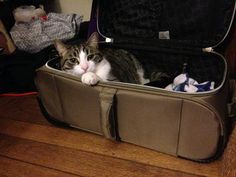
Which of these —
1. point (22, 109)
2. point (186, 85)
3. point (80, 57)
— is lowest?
point (22, 109)

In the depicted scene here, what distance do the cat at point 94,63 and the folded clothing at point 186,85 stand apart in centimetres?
19

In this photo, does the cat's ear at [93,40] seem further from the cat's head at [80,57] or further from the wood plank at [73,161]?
the wood plank at [73,161]

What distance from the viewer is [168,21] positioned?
1.09 m

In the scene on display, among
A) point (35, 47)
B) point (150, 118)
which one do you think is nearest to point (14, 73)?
point (35, 47)

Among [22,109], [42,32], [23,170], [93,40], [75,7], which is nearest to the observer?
[23,170]

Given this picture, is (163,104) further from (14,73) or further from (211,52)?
(14,73)

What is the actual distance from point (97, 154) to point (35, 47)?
28.6 inches

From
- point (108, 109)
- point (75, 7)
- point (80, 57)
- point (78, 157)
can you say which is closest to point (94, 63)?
point (80, 57)

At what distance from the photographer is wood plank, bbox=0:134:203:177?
33.9 inches

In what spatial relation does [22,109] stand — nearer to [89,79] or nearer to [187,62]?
[89,79]

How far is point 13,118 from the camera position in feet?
3.92

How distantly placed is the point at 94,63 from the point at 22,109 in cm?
51

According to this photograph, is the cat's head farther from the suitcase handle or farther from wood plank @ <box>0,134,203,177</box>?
wood plank @ <box>0,134,203,177</box>

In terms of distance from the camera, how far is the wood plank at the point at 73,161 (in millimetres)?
860
